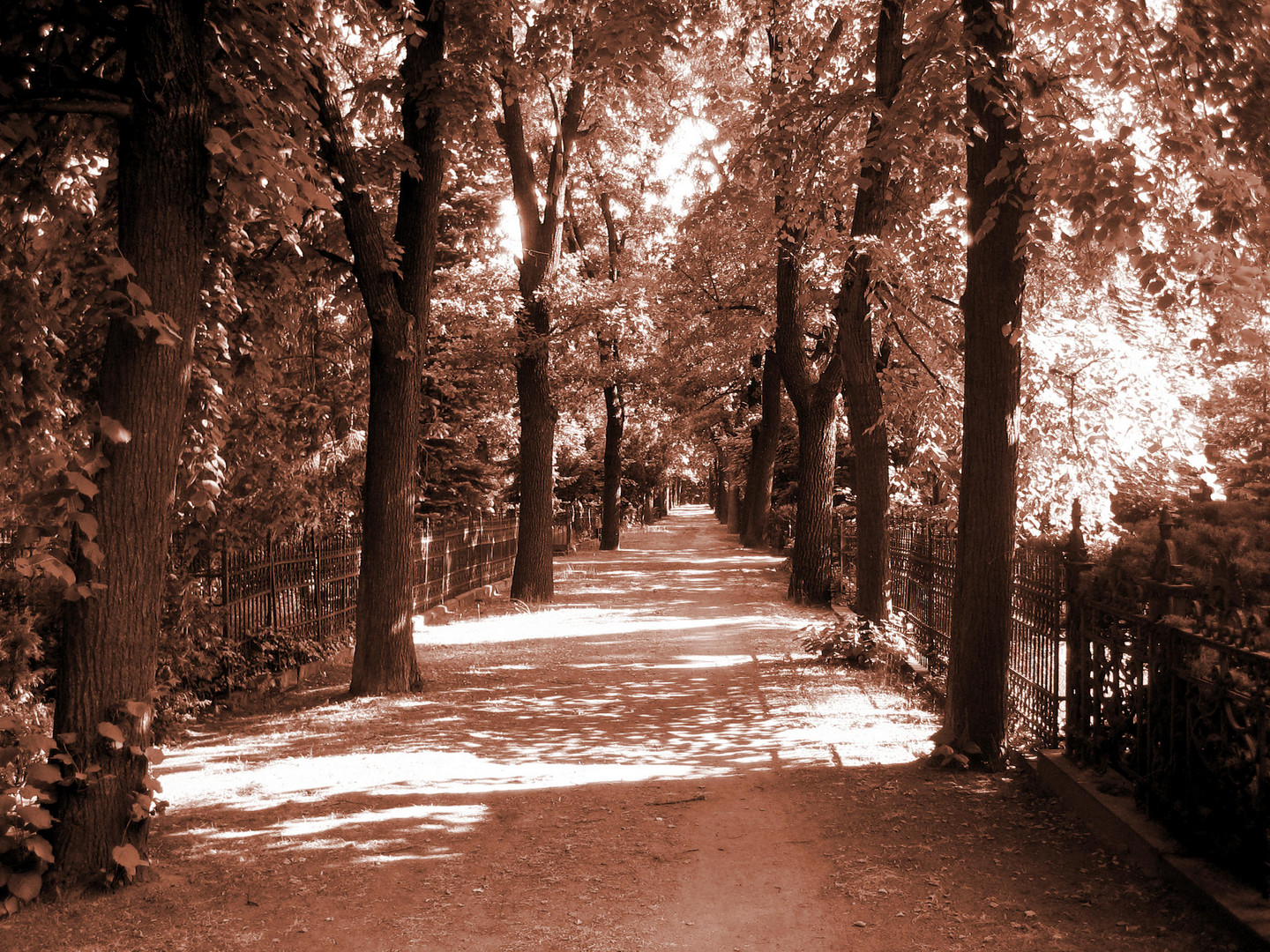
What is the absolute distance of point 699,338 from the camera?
2805 centimetres

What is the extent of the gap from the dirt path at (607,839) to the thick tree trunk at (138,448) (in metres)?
0.55

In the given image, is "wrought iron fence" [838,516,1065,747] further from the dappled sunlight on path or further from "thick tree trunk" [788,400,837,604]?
"thick tree trunk" [788,400,837,604]

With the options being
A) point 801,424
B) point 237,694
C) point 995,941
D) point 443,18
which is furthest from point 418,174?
point 801,424

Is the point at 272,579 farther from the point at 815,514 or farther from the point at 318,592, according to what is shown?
the point at 815,514

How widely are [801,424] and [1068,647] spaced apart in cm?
1311

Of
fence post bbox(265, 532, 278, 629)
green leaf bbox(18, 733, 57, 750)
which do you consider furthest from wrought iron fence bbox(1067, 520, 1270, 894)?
fence post bbox(265, 532, 278, 629)

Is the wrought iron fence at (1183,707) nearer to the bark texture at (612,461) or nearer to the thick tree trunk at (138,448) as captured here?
the thick tree trunk at (138,448)

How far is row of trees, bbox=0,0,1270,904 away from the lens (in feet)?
17.2

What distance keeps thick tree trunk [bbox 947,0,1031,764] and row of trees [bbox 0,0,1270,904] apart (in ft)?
0.08

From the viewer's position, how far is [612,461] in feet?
110

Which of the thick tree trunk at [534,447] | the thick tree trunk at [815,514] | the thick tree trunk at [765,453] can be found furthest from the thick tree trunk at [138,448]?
the thick tree trunk at [765,453]

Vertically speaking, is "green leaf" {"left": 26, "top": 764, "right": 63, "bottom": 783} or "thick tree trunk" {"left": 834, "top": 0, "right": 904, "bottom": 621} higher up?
"thick tree trunk" {"left": 834, "top": 0, "right": 904, "bottom": 621}

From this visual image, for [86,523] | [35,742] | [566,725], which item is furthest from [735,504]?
[35,742]

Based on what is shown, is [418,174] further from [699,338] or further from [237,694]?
[699,338]
